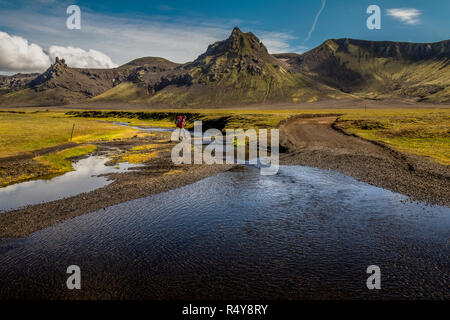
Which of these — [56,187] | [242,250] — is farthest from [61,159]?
[242,250]

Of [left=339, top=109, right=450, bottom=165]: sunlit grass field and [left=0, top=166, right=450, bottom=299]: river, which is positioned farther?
[left=339, top=109, right=450, bottom=165]: sunlit grass field

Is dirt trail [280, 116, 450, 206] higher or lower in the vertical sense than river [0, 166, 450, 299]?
higher

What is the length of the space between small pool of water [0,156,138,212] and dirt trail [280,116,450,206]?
80.3 feet

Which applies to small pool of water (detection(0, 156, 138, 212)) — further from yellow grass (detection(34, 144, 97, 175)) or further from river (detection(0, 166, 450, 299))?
river (detection(0, 166, 450, 299))

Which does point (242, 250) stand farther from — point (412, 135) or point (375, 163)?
point (412, 135)

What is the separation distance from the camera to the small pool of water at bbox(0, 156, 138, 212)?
22.5 meters

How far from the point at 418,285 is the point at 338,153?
96.5ft

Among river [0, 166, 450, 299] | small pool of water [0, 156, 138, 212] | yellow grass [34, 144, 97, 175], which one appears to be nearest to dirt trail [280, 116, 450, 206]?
river [0, 166, 450, 299]

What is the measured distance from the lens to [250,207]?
71.7ft
